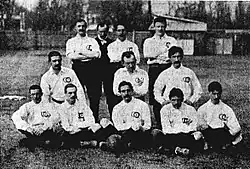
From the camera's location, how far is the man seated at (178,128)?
526cm

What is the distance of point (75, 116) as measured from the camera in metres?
5.64

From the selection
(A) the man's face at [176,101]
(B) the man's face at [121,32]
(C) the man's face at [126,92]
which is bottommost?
(A) the man's face at [176,101]

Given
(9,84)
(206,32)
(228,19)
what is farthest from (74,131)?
(228,19)

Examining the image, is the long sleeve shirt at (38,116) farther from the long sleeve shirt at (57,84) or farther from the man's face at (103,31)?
the man's face at (103,31)

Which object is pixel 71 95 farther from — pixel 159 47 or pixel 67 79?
pixel 159 47

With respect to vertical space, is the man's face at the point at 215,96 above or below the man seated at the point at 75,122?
above

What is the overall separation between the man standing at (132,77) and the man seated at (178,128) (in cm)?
68

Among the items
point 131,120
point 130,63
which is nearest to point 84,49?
point 130,63

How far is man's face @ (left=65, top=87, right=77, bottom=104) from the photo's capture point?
559cm

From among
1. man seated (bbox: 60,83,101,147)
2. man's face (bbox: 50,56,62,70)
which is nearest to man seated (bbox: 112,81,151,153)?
man seated (bbox: 60,83,101,147)

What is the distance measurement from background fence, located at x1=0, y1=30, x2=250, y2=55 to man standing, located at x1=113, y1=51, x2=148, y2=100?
19955mm

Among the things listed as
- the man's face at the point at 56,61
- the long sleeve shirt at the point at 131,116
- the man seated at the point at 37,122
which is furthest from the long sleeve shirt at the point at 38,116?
the long sleeve shirt at the point at 131,116

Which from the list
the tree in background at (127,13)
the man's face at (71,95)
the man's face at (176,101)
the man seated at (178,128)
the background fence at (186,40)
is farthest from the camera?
the tree in background at (127,13)

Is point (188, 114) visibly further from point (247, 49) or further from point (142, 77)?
point (247, 49)
